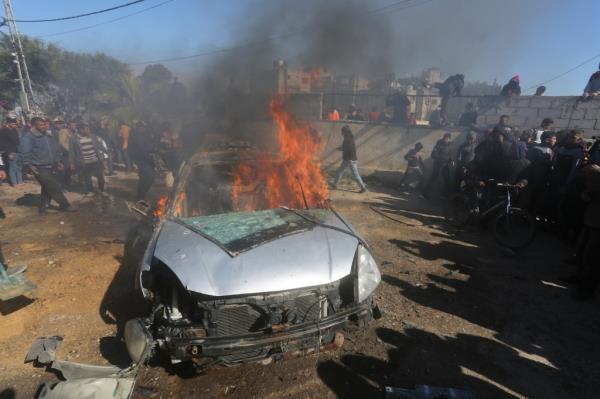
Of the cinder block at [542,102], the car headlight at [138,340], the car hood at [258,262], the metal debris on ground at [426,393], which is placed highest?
the cinder block at [542,102]

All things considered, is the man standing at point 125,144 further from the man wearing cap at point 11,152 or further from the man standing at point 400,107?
the man standing at point 400,107

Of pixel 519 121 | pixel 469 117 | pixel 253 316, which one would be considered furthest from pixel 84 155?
pixel 519 121

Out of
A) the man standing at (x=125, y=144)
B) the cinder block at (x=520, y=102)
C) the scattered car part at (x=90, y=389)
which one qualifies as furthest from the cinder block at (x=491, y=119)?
the man standing at (x=125, y=144)

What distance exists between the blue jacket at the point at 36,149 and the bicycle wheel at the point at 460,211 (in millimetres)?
8676

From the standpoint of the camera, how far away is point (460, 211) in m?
7.35

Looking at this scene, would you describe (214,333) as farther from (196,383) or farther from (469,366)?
(469,366)

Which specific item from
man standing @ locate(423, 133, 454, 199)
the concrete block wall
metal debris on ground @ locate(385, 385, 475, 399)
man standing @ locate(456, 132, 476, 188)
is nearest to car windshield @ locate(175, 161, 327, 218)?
metal debris on ground @ locate(385, 385, 475, 399)

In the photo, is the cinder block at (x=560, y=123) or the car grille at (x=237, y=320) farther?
the cinder block at (x=560, y=123)

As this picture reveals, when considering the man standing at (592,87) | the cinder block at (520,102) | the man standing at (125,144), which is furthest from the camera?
the man standing at (125,144)

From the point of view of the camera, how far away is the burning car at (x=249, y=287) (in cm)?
252

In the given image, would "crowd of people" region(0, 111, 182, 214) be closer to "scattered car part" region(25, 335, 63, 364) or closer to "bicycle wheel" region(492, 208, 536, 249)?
"scattered car part" region(25, 335, 63, 364)

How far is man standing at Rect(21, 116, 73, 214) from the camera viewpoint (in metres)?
7.27

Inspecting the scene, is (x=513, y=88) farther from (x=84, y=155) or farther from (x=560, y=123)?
(x=84, y=155)

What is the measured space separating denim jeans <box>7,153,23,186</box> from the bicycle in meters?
11.6
